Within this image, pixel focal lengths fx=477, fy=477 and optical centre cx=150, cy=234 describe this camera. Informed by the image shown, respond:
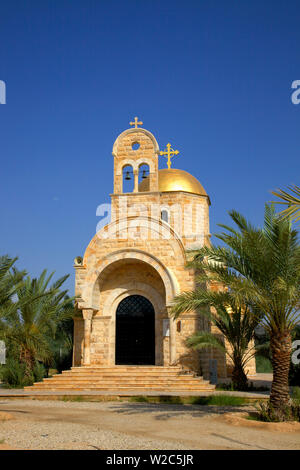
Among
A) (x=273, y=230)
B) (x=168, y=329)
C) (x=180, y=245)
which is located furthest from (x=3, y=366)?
(x=273, y=230)

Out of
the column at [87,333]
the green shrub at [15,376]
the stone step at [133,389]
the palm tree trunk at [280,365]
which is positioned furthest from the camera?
the column at [87,333]

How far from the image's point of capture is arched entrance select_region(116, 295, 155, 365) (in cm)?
1816

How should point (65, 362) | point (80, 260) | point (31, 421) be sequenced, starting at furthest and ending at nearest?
point (65, 362), point (80, 260), point (31, 421)

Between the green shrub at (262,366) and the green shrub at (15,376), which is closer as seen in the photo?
the green shrub at (15,376)

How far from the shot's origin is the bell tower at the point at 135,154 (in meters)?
19.0

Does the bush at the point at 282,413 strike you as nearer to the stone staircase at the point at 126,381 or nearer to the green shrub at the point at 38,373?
the stone staircase at the point at 126,381

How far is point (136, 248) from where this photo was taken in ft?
58.0

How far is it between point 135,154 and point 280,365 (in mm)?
11610

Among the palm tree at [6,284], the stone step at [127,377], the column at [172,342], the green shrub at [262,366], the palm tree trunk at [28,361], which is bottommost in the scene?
the green shrub at [262,366]

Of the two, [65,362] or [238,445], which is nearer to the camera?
[238,445]

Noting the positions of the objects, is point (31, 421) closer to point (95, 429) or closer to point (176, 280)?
point (95, 429)

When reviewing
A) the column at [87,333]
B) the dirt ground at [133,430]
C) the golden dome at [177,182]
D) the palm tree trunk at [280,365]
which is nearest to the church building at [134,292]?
the column at [87,333]

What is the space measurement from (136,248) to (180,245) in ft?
5.36

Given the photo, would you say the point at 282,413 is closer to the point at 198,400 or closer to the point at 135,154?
the point at 198,400
